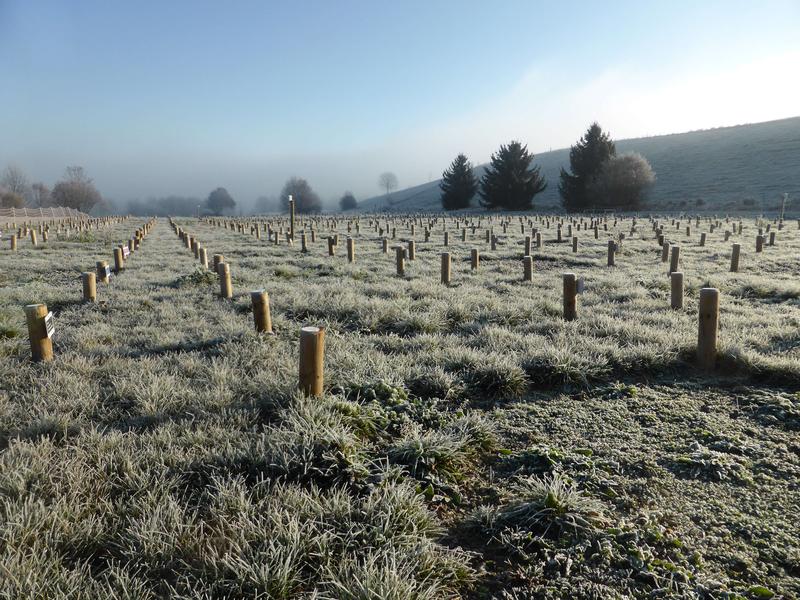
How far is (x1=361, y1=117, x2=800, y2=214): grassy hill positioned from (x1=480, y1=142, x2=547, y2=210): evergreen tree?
510 cm

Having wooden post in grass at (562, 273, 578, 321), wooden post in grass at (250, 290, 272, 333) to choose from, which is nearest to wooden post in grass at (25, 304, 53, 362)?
wooden post in grass at (250, 290, 272, 333)

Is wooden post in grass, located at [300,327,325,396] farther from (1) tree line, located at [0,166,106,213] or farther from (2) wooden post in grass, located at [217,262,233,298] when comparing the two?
(1) tree line, located at [0,166,106,213]

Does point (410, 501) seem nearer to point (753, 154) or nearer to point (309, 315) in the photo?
point (309, 315)

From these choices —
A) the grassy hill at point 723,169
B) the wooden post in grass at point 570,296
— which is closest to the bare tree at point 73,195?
the grassy hill at point 723,169

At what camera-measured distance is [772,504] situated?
2.83 m

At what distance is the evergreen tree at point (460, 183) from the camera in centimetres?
6419

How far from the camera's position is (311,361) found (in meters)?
3.86

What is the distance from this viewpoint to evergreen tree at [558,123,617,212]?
5274cm

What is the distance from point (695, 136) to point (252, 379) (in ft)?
398

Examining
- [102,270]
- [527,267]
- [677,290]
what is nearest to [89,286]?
[102,270]

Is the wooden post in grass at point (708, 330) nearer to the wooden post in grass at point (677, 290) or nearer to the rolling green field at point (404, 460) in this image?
the rolling green field at point (404, 460)

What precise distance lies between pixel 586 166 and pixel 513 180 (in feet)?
27.1

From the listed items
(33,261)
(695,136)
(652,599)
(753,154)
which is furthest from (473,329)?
(695,136)

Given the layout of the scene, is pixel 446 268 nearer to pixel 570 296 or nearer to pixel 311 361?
pixel 570 296
